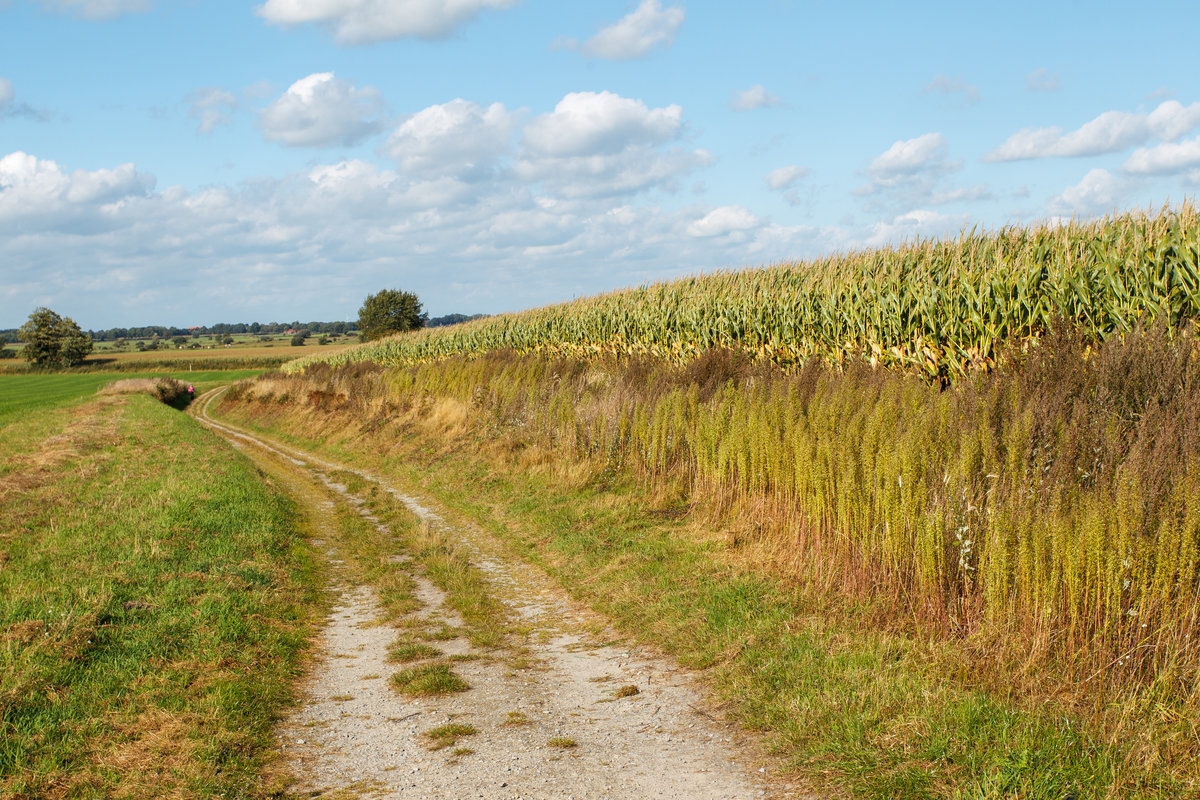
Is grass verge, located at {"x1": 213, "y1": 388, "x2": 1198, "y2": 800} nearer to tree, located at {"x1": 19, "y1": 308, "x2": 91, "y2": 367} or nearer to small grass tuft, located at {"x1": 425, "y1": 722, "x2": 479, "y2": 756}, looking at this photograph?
small grass tuft, located at {"x1": 425, "y1": 722, "x2": 479, "y2": 756}

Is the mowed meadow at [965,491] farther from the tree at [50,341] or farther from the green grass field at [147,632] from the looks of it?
the tree at [50,341]

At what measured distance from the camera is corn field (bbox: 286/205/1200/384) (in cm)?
888

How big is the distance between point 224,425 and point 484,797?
3836cm

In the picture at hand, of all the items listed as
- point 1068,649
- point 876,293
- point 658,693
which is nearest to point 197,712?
point 658,693

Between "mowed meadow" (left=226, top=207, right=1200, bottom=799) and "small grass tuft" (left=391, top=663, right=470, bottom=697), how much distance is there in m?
1.85

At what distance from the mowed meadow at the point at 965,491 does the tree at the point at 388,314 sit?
8855 centimetres

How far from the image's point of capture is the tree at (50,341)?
101m

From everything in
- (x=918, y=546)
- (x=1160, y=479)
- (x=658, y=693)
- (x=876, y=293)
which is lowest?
(x=658, y=693)

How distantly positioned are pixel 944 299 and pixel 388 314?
95.9 meters

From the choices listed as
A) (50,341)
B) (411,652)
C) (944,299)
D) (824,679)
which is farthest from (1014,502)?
(50,341)

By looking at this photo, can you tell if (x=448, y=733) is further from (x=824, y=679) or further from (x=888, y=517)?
(x=888, y=517)

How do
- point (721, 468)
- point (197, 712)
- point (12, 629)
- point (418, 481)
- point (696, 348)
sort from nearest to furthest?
1. point (197, 712)
2. point (12, 629)
3. point (721, 468)
4. point (418, 481)
5. point (696, 348)

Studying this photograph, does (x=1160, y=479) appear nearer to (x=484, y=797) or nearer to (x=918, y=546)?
(x=918, y=546)

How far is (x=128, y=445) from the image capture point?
797 inches
